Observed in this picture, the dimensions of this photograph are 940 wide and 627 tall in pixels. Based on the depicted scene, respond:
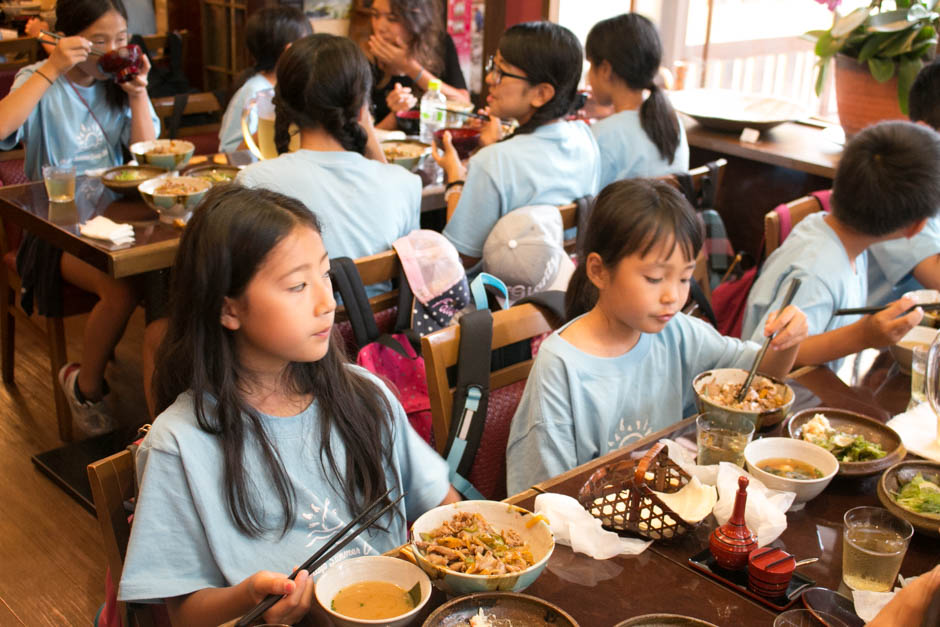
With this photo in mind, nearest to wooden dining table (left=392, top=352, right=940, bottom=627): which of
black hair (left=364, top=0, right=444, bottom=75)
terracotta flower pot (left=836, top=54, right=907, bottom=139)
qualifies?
terracotta flower pot (left=836, top=54, right=907, bottom=139)

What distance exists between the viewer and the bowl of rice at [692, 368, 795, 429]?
63.1 inches

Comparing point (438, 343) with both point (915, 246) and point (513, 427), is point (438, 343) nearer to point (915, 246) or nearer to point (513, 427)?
point (513, 427)

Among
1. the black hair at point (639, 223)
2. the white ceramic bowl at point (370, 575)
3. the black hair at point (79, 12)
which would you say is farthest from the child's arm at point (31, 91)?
the white ceramic bowl at point (370, 575)

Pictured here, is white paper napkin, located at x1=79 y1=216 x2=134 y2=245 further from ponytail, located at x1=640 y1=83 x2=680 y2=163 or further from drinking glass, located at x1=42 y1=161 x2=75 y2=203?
ponytail, located at x1=640 y1=83 x2=680 y2=163

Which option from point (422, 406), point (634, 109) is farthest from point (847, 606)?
point (634, 109)

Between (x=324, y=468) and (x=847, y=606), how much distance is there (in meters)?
0.76

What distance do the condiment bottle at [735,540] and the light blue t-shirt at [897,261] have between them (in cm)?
151

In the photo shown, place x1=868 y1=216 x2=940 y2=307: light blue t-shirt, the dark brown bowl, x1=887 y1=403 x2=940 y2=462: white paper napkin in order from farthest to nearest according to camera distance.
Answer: x1=868 y1=216 x2=940 y2=307: light blue t-shirt
x1=887 y1=403 x2=940 y2=462: white paper napkin
the dark brown bowl

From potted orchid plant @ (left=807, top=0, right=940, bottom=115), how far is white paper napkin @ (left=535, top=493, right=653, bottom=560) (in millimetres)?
2864

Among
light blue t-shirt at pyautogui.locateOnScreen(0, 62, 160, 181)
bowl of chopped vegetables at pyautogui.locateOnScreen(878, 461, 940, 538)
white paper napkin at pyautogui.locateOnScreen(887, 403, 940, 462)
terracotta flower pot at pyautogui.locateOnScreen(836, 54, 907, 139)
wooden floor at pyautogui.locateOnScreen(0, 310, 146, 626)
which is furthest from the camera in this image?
terracotta flower pot at pyautogui.locateOnScreen(836, 54, 907, 139)

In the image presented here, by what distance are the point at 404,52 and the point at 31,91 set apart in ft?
5.18

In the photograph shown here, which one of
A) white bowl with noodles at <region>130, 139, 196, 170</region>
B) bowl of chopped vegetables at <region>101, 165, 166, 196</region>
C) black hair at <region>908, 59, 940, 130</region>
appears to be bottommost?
bowl of chopped vegetables at <region>101, 165, 166, 196</region>

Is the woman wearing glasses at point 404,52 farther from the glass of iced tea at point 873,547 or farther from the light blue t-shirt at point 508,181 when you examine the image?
the glass of iced tea at point 873,547

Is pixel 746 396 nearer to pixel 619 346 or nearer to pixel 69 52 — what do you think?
pixel 619 346
